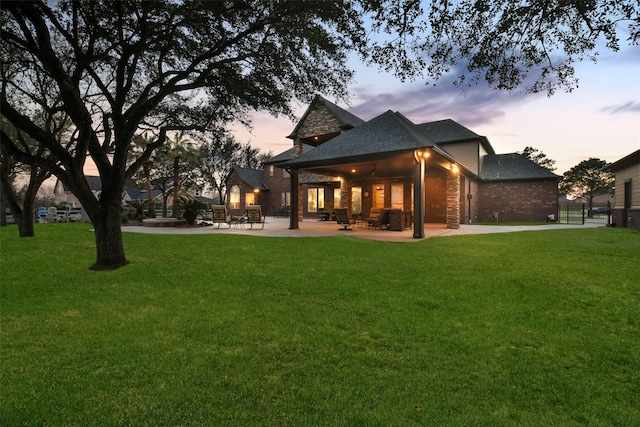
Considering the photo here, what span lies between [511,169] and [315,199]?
52.7ft

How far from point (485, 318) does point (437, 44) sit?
4.73 metres

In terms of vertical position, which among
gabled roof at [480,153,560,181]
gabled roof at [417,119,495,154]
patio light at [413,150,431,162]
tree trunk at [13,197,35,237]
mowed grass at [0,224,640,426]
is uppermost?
gabled roof at [417,119,495,154]

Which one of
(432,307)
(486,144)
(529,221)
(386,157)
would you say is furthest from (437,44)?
(486,144)

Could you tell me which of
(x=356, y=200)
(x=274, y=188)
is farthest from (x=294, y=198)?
(x=274, y=188)

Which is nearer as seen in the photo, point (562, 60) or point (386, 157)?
point (562, 60)

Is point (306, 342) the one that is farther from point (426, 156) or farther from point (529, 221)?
point (529, 221)

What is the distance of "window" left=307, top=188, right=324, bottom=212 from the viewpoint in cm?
2658

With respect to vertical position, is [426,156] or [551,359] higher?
[426,156]

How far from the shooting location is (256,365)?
9.77 ft

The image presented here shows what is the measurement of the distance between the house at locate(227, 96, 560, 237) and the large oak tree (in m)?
5.00

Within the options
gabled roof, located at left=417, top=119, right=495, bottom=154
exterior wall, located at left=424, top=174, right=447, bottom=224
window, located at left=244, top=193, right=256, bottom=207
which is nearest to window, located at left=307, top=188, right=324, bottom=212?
window, located at left=244, top=193, right=256, bottom=207

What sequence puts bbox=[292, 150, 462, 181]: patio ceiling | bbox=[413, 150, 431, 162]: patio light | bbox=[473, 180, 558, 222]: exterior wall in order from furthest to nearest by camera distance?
1. bbox=[473, 180, 558, 222]: exterior wall
2. bbox=[292, 150, 462, 181]: patio ceiling
3. bbox=[413, 150, 431, 162]: patio light

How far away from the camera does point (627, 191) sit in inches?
672

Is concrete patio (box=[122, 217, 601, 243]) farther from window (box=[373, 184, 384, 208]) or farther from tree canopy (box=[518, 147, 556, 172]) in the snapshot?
tree canopy (box=[518, 147, 556, 172])
